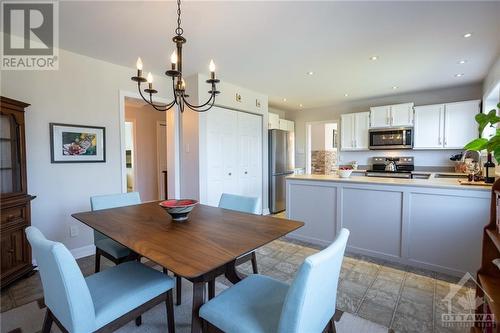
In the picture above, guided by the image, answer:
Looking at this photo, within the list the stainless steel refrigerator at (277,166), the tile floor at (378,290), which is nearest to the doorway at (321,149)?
the stainless steel refrigerator at (277,166)

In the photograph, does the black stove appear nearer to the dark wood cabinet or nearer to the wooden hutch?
the wooden hutch

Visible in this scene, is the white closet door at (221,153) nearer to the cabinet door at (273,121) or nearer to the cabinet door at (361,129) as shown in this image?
the cabinet door at (273,121)

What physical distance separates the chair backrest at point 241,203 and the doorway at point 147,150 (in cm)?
358

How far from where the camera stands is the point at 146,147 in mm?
5293

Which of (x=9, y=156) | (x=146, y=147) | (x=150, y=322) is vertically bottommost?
(x=150, y=322)

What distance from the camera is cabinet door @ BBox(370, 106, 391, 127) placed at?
4.83m

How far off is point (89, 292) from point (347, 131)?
5353 millimetres

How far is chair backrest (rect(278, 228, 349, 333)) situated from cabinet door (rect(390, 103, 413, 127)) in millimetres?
4559

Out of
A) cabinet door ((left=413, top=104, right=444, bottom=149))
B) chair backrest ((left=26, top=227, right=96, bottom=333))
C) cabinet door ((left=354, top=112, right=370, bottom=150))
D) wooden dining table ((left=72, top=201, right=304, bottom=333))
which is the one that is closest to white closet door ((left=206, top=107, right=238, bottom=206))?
wooden dining table ((left=72, top=201, right=304, bottom=333))

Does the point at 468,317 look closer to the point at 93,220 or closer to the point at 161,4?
the point at 93,220

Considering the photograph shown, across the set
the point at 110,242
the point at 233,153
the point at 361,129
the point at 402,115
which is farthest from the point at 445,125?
the point at 110,242

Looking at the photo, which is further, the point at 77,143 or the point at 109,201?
the point at 77,143

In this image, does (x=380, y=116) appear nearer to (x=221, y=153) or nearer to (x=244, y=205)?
(x=221, y=153)

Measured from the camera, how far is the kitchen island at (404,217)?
2.33 m
